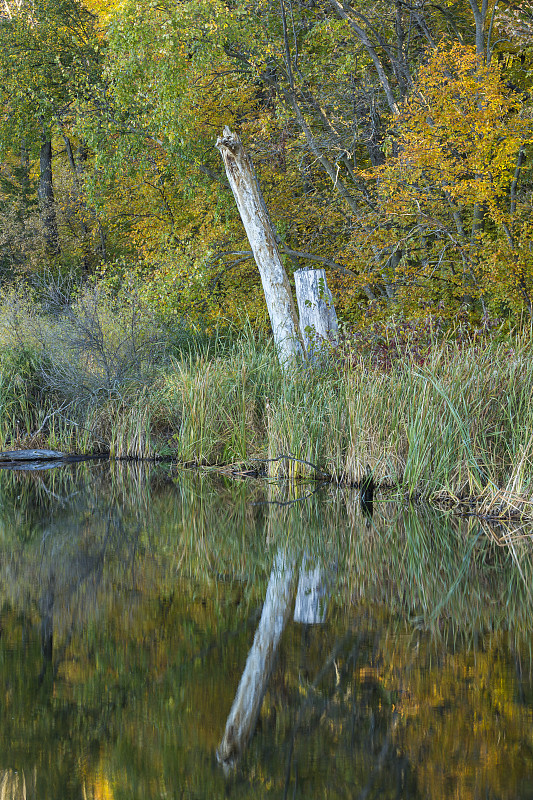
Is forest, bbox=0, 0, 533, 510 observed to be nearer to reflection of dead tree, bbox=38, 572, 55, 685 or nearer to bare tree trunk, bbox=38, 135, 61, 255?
reflection of dead tree, bbox=38, 572, 55, 685

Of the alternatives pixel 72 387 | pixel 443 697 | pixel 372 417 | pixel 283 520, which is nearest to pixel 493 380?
pixel 372 417

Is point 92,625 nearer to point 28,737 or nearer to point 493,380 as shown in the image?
point 28,737

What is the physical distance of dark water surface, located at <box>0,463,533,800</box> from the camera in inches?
89.4

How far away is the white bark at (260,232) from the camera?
1093 cm

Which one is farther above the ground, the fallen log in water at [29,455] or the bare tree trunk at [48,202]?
the bare tree trunk at [48,202]

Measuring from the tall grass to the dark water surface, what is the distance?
0.72 metres

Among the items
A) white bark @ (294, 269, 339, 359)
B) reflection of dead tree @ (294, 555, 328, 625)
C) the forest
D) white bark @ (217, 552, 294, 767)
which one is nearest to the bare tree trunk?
the forest

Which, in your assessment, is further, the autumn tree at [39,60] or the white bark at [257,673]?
the autumn tree at [39,60]

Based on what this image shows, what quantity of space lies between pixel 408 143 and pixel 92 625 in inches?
361

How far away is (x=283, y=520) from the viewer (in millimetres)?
6043

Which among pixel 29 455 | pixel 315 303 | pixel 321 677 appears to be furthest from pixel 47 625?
pixel 29 455

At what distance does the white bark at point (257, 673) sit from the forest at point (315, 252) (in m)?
2.50

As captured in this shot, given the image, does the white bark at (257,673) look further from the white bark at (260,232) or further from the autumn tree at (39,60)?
the autumn tree at (39,60)

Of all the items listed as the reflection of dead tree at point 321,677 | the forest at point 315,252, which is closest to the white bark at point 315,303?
the forest at point 315,252
